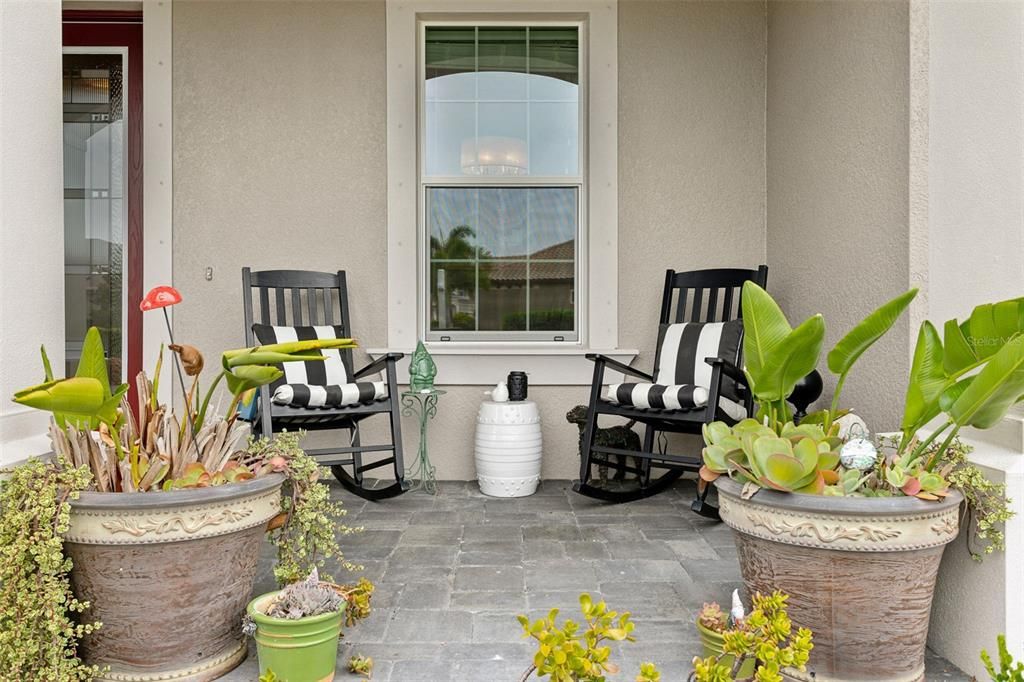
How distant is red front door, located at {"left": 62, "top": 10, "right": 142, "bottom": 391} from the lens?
3.47 meters

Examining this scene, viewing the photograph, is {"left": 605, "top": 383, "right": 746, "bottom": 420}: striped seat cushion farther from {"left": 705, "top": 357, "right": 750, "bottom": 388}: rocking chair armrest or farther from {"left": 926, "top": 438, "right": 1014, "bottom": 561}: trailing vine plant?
{"left": 926, "top": 438, "right": 1014, "bottom": 561}: trailing vine plant

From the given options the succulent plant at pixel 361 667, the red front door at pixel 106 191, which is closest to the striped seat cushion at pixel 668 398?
the succulent plant at pixel 361 667

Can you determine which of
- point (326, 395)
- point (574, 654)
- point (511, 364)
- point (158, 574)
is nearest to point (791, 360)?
point (574, 654)

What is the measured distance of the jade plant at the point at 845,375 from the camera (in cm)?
130

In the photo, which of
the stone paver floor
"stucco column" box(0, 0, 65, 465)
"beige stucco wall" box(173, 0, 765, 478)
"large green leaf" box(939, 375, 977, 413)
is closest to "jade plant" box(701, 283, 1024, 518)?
"large green leaf" box(939, 375, 977, 413)

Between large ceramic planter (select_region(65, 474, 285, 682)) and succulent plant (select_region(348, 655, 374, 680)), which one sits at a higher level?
large ceramic planter (select_region(65, 474, 285, 682))

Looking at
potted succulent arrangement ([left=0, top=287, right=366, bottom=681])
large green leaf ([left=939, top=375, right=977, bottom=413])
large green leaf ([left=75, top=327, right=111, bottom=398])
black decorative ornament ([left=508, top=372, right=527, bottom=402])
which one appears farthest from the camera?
black decorative ornament ([left=508, top=372, right=527, bottom=402])

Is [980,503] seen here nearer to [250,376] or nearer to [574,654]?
[574,654]

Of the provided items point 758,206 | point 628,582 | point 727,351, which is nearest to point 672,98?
point 758,206

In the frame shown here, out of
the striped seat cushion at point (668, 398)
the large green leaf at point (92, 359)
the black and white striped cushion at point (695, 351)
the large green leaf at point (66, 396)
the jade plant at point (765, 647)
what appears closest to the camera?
the jade plant at point (765, 647)

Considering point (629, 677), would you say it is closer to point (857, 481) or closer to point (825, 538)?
point (825, 538)

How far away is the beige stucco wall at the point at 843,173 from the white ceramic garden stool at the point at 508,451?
135 centimetres

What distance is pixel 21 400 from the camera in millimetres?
1111

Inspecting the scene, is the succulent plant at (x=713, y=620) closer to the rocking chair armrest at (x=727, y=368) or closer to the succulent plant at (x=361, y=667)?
the succulent plant at (x=361, y=667)
